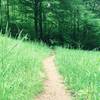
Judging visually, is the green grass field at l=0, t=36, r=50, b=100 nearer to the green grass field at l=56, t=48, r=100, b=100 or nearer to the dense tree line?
the green grass field at l=56, t=48, r=100, b=100

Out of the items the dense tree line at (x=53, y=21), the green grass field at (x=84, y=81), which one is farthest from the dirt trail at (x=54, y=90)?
the dense tree line at (x=53, y=21)

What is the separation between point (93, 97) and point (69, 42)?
94.8 ft

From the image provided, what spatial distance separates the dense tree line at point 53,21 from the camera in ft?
105

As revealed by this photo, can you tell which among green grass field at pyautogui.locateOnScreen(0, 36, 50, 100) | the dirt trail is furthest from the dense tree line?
green grass field at pyautogui.locateOnScreen(0, 36, 50, 100)

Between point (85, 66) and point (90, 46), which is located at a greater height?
point (85, 66)

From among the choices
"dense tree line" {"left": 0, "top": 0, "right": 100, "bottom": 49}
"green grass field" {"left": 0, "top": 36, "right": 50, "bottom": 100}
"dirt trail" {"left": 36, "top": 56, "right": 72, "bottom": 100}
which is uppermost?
"green grass field" {"left": 0, "top": 36, "right": 50, "bottom": 100}

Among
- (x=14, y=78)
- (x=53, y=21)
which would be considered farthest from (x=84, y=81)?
(x=53, y=21)

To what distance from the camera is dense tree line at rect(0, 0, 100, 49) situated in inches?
1266

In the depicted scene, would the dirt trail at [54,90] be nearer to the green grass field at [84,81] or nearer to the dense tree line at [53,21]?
the green grass field at [84,81]

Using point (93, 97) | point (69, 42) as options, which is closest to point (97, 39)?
point (69, 42)

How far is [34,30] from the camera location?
33.2 meters

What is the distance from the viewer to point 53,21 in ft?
115

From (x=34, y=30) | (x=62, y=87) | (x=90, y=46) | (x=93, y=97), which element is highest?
(x=93, y=97)

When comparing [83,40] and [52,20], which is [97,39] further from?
[52,20]
